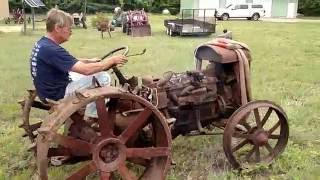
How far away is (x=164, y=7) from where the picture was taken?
40.5 metres

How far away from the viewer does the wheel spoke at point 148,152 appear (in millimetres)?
3924

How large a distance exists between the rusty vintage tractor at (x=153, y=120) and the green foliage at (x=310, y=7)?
122 ft

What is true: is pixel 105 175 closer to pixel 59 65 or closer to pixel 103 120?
pixel 103 120

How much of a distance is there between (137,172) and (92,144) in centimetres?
102

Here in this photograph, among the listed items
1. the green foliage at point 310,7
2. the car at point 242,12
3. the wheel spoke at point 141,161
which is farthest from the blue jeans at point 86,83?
the green foliage at point 310,7

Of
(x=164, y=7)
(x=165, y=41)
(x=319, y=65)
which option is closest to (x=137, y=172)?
(x=319, y=65)

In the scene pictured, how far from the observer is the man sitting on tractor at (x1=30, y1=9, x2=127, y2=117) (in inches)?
151

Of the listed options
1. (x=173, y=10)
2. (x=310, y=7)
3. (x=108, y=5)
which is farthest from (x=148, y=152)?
(x=310, y=7)

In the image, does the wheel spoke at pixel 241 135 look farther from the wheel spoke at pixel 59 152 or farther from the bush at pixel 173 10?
the bush at pixel 173 10

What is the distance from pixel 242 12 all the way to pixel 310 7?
9.68 metres

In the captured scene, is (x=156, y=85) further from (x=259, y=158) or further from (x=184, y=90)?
(x=259, y=158)

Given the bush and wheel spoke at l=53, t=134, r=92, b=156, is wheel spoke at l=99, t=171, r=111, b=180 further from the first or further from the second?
the bush

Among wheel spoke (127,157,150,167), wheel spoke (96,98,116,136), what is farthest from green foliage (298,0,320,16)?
A: wheel spoke (96,98,116,136)

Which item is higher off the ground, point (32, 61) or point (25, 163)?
point (32, 61)
